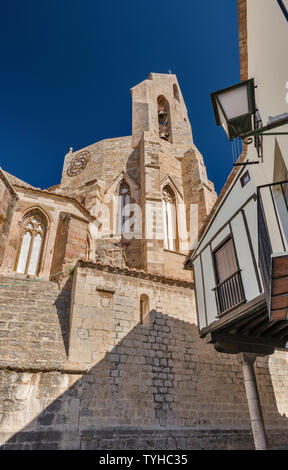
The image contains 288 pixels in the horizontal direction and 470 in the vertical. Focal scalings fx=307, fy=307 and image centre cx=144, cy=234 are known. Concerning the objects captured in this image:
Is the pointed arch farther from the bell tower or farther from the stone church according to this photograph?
the stone church

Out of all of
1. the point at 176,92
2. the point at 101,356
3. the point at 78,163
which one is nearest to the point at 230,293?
the point at 101,356

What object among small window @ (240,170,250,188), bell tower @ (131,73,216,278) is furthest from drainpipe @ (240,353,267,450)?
bell tower @ (131,73,216,278)

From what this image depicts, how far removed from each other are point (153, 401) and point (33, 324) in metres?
3.53

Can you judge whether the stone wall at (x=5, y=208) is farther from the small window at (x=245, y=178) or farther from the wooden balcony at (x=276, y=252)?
the wooden balcony at (x=276, y=252)

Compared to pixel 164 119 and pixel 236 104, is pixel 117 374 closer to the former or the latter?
pixel 236 104

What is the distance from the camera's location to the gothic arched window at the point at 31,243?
11930 millimetres

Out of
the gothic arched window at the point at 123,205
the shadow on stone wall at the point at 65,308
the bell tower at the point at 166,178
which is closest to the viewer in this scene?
the shadow on stone wall at the point at 65,308

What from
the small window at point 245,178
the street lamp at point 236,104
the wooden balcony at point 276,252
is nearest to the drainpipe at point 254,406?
the wooden balcony at point 276,252

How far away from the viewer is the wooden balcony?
2971 millimetres

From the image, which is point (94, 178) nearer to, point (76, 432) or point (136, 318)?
point (136, 318)

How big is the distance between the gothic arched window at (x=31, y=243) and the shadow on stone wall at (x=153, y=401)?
5.64 m

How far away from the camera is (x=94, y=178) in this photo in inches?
705

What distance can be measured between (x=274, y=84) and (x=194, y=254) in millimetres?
5689

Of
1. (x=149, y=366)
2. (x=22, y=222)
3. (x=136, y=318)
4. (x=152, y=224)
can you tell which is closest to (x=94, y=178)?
(x=152, y=224)
